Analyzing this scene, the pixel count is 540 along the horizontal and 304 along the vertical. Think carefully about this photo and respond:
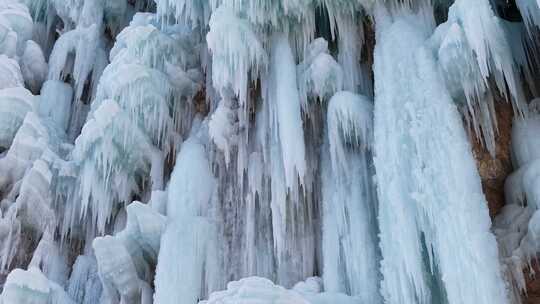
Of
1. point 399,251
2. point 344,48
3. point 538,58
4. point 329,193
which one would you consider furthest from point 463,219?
point 344,48

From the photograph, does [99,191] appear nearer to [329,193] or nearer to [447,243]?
[329,193]

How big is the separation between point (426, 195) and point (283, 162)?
6.44 feet

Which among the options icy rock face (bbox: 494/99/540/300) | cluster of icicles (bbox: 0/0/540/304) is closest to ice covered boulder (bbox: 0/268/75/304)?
cluster of icicles (bbox: 0/0/540/304)

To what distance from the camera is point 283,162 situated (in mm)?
7324

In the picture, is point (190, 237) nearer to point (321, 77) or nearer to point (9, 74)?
point (321, 77)

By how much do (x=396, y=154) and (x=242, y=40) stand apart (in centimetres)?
257

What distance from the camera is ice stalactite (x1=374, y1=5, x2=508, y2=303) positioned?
5.37 m

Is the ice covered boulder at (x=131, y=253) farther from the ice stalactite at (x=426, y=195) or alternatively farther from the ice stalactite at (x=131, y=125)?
the ice stalactite at (x=426, y=195)

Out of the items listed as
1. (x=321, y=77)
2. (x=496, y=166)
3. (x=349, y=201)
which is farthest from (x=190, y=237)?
(x=496, y=166)

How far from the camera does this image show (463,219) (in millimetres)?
5547

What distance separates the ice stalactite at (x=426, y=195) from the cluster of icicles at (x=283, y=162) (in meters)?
0.02

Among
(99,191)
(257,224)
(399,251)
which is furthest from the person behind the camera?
(99,191)

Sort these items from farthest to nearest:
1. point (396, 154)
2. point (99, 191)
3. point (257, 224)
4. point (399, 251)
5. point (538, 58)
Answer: point (99, 191)
point (257, 224)
point (538, 58)
point (396, 154)
point (399, 251)

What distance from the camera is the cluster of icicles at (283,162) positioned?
A: 593 cm
